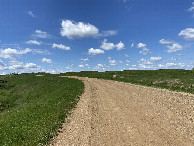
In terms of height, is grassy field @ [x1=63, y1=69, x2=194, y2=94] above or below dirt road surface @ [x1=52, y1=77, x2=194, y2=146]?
above

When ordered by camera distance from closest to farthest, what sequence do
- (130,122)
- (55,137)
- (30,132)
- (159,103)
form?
(55,137), (30,132), (130,122), (159,103)

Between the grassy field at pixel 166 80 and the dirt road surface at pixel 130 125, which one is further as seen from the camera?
the grassy field at pixel 166 80

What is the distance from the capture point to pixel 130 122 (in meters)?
16.3

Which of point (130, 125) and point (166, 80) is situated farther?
point (166, 80)

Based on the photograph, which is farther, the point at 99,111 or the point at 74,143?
the point at 99,111

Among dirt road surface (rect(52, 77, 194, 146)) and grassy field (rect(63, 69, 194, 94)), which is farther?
grassy field (rect(63, 69, 194, 94))

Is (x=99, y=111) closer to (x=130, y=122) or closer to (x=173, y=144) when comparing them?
(x=130, y=122)

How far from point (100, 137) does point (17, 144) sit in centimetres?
567

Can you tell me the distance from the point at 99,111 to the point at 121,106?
128 inches

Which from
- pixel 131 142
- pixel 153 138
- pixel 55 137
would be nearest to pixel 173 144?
pixel 153 138

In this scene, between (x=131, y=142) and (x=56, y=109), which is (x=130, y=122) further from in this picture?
(x=56, y=109)

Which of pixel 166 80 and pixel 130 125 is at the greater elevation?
pixel 166 80

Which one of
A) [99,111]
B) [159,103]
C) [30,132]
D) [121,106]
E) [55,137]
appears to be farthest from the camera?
[159,103]

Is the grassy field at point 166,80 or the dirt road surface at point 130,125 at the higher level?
the grassy field at point 166,80
